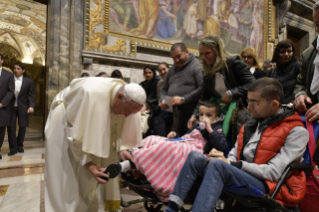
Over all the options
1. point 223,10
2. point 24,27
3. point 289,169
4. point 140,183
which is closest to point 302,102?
point 289,169

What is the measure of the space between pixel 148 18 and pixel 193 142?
5.53 meters

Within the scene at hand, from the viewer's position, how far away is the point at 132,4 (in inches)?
270

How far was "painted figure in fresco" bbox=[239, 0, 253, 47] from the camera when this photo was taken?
9391mm

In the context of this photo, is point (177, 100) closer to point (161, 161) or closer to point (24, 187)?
point (161, 161)

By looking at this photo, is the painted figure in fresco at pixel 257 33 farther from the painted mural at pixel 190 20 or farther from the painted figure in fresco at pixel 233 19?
the painted figure in fresco at pixel 233 19

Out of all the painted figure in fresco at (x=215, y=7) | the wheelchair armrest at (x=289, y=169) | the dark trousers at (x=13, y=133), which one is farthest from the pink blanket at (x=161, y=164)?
the painted figure in fresco at (x=215, y=7)

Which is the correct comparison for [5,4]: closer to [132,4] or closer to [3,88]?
[132,4]

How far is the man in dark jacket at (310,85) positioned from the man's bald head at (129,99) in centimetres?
124

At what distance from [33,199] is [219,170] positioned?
225 centimetres

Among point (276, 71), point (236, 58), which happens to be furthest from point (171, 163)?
point (276, 71)

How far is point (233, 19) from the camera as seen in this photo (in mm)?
9156

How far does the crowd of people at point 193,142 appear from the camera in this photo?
163 centimetres

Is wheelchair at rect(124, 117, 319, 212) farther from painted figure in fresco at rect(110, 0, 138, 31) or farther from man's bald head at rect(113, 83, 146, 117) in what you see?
painted figure in fresco at rect(110, 0, 138, 31)

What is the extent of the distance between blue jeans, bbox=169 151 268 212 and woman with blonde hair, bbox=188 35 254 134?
106 centimetres
